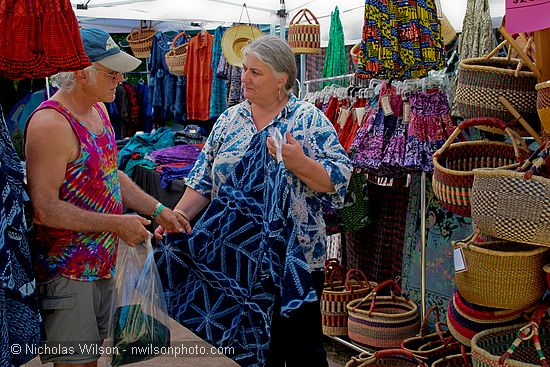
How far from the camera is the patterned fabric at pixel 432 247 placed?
364cm

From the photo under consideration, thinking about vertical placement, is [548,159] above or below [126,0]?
below

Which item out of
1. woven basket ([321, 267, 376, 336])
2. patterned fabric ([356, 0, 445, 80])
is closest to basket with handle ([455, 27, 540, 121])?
patterned fabric ([356, 0, 445, 80])

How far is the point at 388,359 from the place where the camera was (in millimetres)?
3166

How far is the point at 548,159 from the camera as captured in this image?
183 centimetres

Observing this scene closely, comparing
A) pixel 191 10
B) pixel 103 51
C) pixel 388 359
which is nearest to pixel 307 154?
pixel 103 51

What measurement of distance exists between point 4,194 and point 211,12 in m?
4.87

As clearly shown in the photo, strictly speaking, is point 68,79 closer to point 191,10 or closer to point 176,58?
point 191,10

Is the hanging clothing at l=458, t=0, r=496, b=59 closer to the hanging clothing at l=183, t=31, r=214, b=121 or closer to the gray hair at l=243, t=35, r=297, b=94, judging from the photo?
the gray hair at l=243, t=35, r=297, b=94

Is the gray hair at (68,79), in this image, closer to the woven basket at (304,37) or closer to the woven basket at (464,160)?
the woven basket at (464,160)

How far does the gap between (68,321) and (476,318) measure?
1.40 meters

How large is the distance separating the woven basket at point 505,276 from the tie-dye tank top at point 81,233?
1264 millimetres

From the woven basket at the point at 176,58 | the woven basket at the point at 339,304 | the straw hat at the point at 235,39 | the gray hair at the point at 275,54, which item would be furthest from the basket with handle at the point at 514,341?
the woven basket at the point at 176,58

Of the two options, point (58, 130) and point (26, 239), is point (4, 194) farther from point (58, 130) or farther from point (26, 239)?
point (58, 130)

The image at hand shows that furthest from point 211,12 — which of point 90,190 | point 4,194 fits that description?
point 4,194
